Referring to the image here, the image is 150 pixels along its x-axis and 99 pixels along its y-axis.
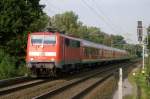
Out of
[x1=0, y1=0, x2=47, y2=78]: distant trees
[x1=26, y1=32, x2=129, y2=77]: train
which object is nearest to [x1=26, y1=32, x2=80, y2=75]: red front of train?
[x1=26, y1=32, x2=129, y2=77]: train

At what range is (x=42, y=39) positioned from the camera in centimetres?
2875

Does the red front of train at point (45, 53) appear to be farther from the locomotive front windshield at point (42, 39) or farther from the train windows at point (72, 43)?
the train windows at point (72, 43)

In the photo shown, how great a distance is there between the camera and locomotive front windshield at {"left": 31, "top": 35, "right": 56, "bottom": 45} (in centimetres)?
2861

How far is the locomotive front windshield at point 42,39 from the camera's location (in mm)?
28609

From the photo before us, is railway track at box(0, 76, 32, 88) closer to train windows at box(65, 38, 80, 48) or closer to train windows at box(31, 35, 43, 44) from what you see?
train windows at box(31, 35, 43, 44)

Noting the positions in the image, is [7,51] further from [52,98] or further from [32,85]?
[52,98]

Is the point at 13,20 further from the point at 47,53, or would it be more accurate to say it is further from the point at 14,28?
the point at 47,53

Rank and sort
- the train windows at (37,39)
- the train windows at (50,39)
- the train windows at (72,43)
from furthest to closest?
the train windows at (72,43)
the train windows at (37,39)
the train windows at (50,39)

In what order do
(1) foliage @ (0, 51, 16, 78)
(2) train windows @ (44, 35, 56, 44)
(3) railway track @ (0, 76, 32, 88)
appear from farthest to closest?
1. (2) train windows @ (44, 35, 56, 44)
2. (1) foliage @ (0, 51, 16, 78)
3. (3) railway track @ (0, 76, 32, 88)

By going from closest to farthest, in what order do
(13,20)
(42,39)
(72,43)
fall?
(42,39) → (72,43) → (13,20)

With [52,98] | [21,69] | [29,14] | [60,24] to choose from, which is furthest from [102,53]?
[60,24]

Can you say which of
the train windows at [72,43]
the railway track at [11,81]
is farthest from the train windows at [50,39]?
the railway track at [11,81]

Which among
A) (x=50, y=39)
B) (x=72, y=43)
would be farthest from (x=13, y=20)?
(x=50, y=39)

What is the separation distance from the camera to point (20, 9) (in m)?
34.7
